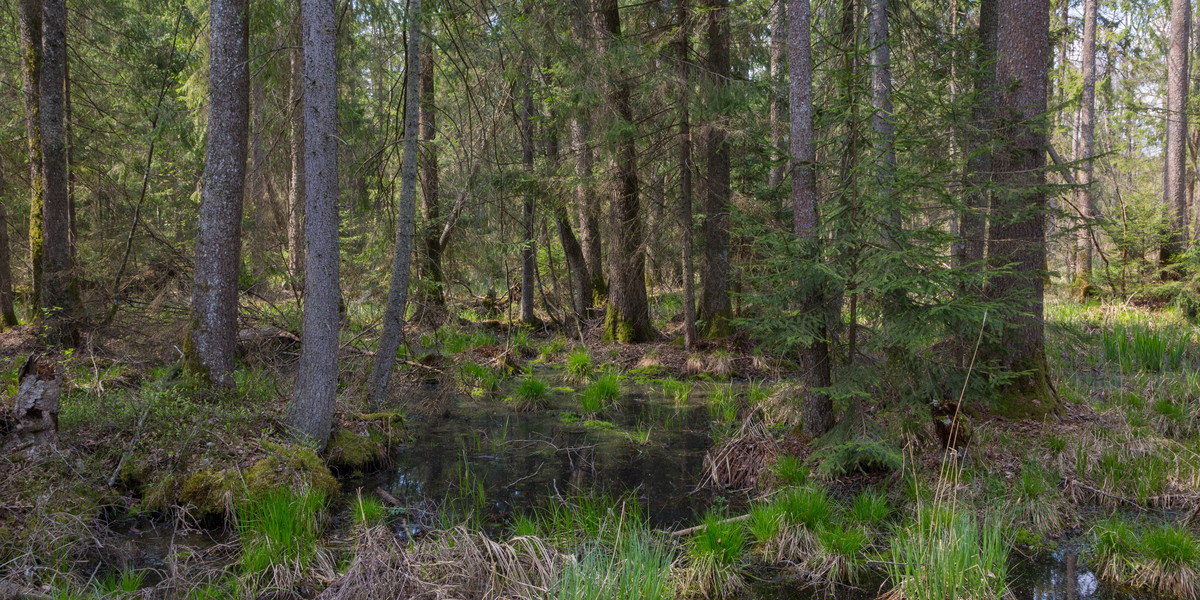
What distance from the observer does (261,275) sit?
28.5 ft

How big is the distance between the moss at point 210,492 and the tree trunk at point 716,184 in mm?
7184

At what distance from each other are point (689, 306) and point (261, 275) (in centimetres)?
694

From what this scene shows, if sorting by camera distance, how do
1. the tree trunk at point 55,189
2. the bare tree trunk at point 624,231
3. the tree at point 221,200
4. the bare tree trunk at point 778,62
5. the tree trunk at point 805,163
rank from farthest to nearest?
the bare tree trunk at point 778,62, the bare tree trunk at point 624,231, the tree trunk at point 55,189, the tree at point 221,200, the tree trunk at point 805,163

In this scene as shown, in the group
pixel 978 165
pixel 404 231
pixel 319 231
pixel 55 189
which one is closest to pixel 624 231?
pixel 404 231

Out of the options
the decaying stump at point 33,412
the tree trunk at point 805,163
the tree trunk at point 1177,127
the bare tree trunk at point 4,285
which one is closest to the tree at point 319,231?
the decaying stump at point 33,412

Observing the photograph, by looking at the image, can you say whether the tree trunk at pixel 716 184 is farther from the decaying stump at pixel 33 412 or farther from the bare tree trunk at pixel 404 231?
the decaying stump at pixel 33 412

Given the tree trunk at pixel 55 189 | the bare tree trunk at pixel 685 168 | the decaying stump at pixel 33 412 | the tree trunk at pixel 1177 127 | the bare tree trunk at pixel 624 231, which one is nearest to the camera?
the decaying stump at pixel 33 412

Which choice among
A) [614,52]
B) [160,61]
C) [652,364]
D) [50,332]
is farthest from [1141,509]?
[160,61]

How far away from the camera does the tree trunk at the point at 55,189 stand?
30.3 feet

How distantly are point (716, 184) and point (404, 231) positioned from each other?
19.0ft

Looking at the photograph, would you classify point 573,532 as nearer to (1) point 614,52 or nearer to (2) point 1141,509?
(2) point 1141,509

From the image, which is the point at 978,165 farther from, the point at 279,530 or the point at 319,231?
the point at 279,530

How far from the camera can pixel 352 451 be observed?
676 centimetres

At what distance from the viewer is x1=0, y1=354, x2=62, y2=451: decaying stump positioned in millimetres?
5172
